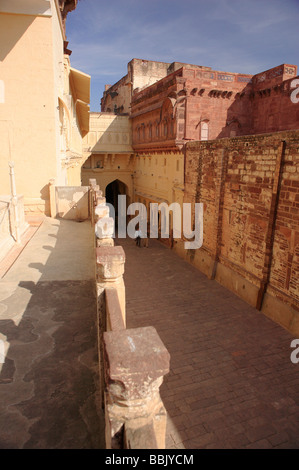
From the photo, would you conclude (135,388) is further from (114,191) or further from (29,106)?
(114,191)

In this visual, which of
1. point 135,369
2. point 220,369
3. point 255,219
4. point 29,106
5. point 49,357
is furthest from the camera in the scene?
point 29,106

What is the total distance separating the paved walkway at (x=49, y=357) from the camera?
9.94 ft

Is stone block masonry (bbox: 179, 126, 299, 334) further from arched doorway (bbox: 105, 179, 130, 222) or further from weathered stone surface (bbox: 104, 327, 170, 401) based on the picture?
arched doorway (bbox: 105, 179, 130, 222)

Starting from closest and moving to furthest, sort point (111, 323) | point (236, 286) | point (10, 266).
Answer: point (111, 323) < point (10, 266) < point (236, 286)

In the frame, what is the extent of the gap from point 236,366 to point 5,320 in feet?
17.3

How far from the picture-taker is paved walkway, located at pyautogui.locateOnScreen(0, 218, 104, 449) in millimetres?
3029

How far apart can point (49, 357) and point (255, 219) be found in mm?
8386

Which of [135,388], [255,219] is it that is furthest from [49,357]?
[255,219]

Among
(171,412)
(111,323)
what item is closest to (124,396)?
(111,323)

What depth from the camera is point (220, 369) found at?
7.44m

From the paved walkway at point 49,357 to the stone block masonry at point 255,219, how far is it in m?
5.62

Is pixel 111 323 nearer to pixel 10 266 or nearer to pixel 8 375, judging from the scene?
pixel 8 375

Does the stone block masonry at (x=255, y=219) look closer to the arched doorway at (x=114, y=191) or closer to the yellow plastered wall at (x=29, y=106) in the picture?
the yellow plastered wall at (x=29, y=106)
